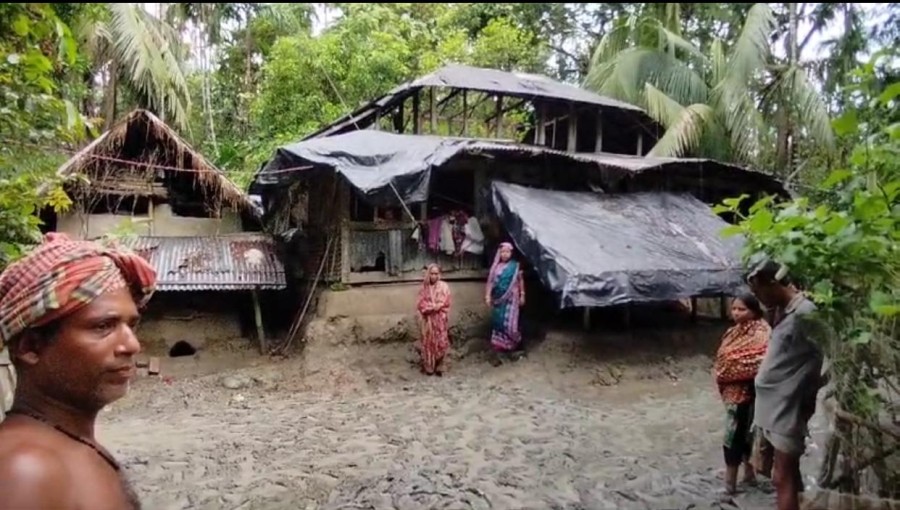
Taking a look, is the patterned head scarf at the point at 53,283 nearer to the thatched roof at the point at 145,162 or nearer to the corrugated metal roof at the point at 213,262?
the corrugated metal roof at the point at 213,262

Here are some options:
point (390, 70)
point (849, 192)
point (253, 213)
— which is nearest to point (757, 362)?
point (849, 192)

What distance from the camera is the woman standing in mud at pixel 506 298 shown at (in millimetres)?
9547

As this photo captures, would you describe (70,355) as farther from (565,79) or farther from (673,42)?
(565,79)

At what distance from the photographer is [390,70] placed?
50.7ft

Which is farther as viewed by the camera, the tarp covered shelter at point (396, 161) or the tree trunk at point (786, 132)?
the tree trunk at point (786, 132)

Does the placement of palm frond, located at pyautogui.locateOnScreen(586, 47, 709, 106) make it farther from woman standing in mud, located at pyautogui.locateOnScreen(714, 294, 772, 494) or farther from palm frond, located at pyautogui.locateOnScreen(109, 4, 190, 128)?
woman standing in mud, located at pyautogui.locateOnScreen(714, 294, 772, 494)

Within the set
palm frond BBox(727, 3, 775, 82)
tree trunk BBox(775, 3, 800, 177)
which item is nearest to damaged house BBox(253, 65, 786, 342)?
tree trunk BBox(775, 3, 800, 177)

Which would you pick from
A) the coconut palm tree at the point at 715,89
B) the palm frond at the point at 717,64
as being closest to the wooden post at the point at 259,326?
the coconut palm tree at the point at 715,89

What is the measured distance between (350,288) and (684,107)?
8.96 meters

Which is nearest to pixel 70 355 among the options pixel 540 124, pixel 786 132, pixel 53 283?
pixel 53 283

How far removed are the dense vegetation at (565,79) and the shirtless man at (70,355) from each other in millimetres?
2305

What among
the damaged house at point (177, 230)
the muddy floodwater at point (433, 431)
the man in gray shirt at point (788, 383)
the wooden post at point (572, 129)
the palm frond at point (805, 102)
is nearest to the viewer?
the man in gray shirt at point (788, 383)

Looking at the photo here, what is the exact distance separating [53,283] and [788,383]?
3525 mm

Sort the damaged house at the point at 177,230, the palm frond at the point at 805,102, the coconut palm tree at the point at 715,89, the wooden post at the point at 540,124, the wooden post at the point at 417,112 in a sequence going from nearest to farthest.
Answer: the damaged house at the point at 177,230, the wooden post at the point at 417,112, the wooden post at the point at 540,124, the palm frond at the point at 805,102, the coconut palm tree at the point at 715,89
